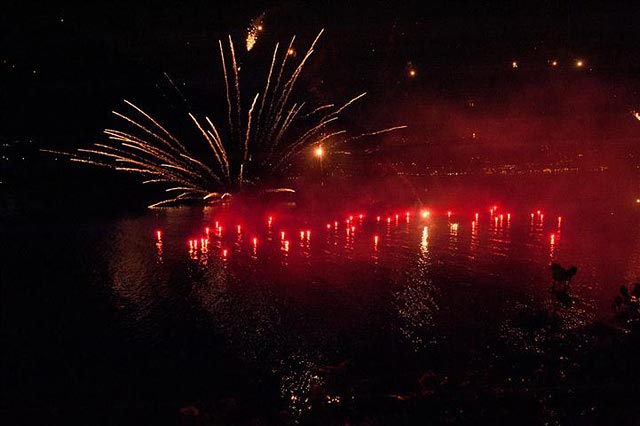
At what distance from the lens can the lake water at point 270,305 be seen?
229 inches

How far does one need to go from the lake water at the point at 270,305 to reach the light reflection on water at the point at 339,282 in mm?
38

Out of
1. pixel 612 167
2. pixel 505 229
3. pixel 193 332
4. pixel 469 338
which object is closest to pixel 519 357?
pixel 469 338

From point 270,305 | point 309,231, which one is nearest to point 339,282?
point 270,305

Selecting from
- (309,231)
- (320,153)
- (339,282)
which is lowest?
(339,282)

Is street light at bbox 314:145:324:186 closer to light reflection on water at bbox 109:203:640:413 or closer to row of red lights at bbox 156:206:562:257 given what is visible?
row of red lights at bbox 156:206:562:257

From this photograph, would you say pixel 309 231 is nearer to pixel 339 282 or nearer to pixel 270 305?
pixel 339 282

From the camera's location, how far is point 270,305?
8.29 meters

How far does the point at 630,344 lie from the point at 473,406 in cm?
238

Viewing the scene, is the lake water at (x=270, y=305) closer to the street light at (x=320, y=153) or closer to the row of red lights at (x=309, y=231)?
the row of red lights at (x=309, y=231)

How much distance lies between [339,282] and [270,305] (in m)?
1.63

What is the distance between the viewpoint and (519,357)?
6340 mm

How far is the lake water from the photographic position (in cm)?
582

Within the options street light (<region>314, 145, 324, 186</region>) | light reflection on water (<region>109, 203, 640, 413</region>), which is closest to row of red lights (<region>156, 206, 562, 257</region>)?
light reflection on water (<region>109, 203, 640, 413</region>)

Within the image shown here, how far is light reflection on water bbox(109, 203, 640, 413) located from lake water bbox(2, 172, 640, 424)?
4 centimetres
